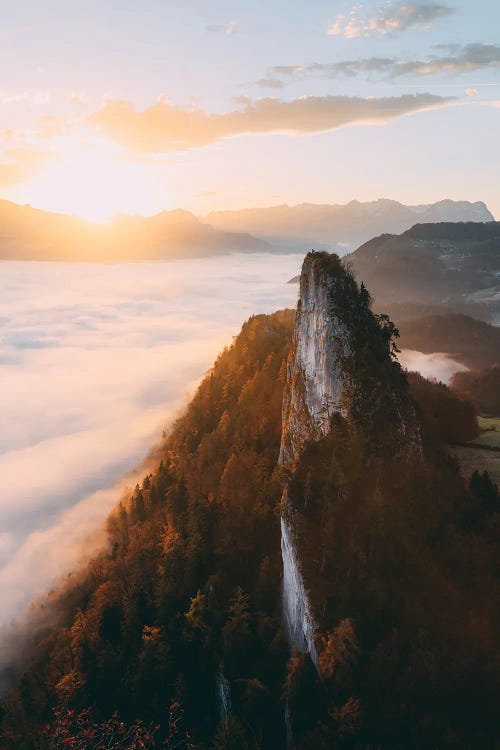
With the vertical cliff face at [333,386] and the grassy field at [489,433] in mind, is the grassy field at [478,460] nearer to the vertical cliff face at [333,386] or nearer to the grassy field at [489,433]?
the grassy field at [489,433]

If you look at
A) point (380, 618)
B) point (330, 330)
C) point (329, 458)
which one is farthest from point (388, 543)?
point (330, 330)

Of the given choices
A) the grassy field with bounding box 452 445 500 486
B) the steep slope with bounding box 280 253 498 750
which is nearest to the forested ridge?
the steep slope with bounding box 280 253 498 750

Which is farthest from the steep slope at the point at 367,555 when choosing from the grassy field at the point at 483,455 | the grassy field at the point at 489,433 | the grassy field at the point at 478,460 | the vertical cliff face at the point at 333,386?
the grassy field at the point at 489,433

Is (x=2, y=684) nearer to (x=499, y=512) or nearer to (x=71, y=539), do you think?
(x=71, y=539)

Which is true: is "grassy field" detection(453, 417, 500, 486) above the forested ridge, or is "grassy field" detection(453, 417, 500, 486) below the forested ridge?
above

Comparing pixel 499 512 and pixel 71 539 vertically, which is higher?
pixel 499 512

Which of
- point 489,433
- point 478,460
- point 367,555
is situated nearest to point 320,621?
point 367,555

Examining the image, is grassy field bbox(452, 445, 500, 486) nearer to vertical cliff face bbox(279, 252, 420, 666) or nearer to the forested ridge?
the forested ridge

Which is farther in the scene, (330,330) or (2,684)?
(2,684)
